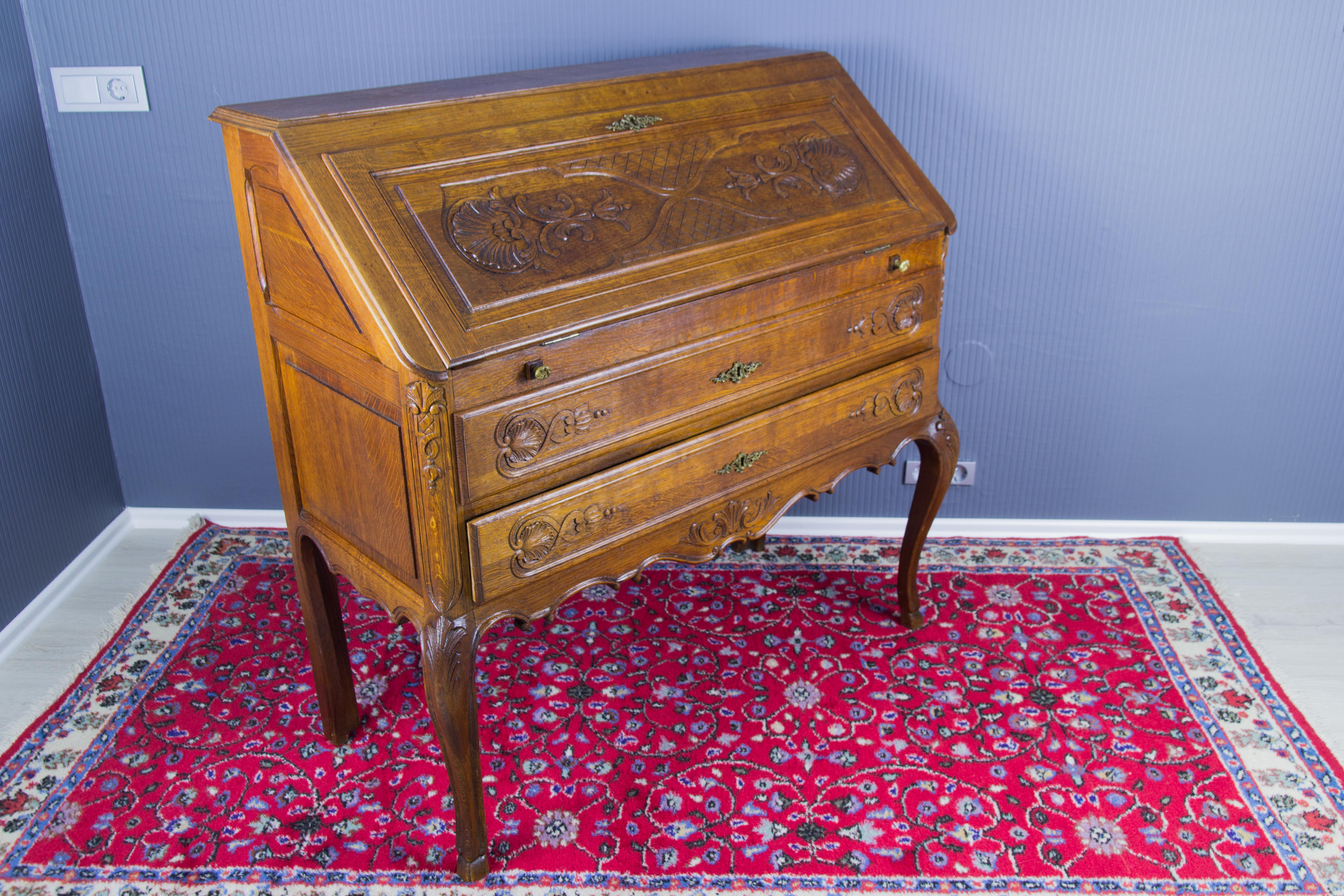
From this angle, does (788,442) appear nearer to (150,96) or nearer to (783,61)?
(783,61)

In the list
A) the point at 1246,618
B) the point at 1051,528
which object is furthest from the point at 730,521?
the point at 1246,618

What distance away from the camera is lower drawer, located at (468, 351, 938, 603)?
167 centimetres

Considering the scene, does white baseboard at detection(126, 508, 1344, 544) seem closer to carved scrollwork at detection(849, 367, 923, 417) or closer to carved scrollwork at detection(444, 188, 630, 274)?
carved scrollwork at detection(849, 367, 923, 417)

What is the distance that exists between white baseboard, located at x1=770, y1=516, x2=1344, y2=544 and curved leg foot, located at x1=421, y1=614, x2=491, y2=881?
4.45ft

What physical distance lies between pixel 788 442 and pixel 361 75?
138 cm

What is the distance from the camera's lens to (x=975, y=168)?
257cm

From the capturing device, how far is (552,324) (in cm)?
160

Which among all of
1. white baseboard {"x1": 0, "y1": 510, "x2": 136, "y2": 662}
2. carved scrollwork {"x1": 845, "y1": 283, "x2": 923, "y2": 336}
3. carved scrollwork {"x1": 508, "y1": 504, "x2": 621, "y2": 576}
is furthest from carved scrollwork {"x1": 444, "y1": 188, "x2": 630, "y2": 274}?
white baseboard {"x1": 0, "y1": 510, "x2": 136, "y2": 662}

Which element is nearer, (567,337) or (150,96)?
(567,337)

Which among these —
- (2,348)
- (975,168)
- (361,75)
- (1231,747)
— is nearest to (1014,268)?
(975,168)

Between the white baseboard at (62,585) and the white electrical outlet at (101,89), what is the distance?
3.68 feet

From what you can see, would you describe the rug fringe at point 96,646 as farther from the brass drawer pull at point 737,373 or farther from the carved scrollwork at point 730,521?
the brass drawer pull at point 737,373

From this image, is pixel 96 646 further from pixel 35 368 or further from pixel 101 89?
pixel 101 89

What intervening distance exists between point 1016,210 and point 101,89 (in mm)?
2273
